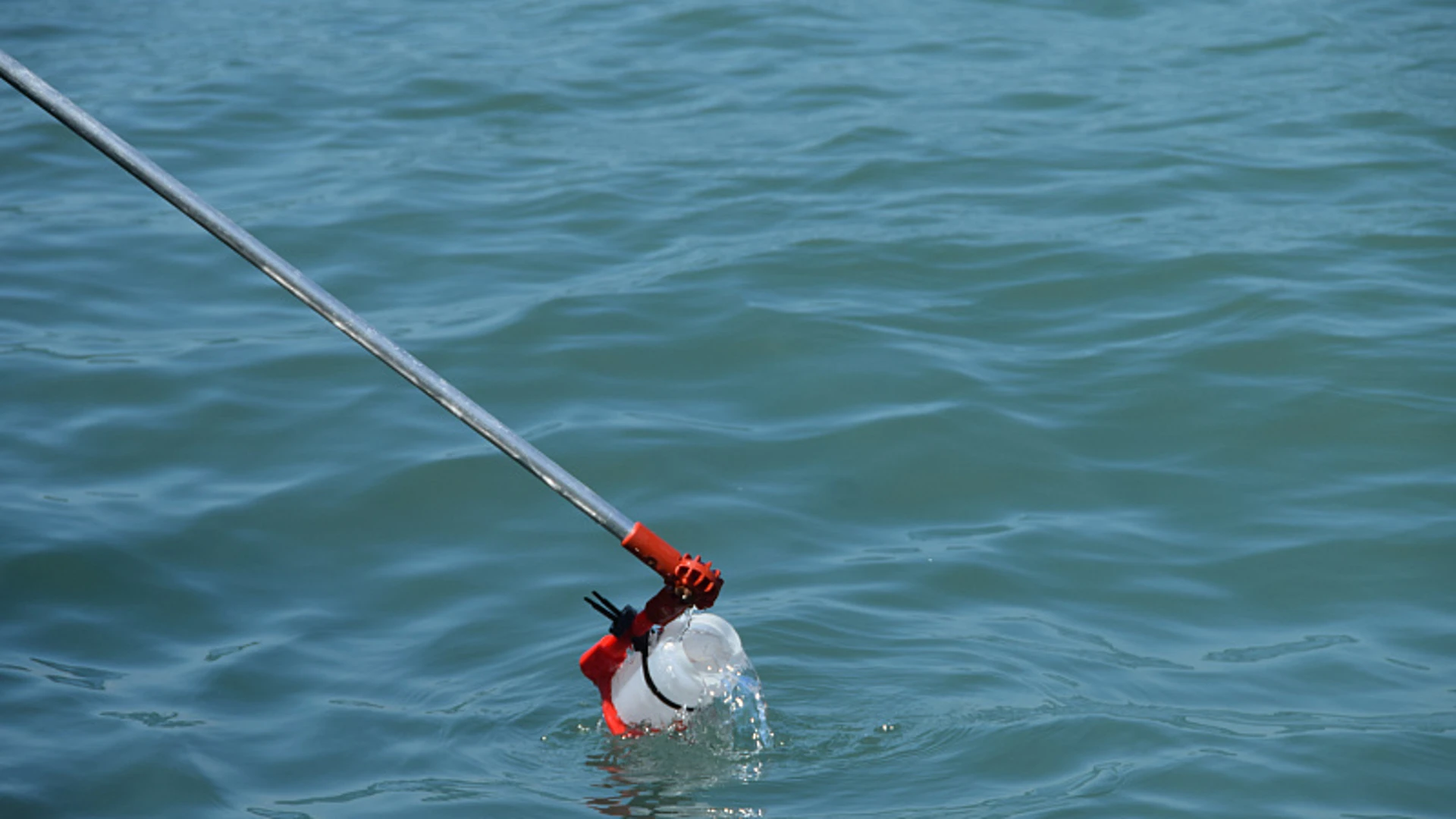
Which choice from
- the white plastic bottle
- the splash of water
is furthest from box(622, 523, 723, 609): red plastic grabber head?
the splash of water

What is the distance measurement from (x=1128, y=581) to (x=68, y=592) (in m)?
2.97

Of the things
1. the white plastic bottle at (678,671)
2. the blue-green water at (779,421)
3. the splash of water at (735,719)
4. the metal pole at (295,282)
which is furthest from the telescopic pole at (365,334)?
the blue-green water at (779,421)

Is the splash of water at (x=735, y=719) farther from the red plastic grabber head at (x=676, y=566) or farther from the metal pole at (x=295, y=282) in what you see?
the metal pole at (x=295, y=282)

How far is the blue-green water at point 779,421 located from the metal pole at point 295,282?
75 centimetres

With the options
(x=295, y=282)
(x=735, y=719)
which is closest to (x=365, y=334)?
(x=295, y=282)

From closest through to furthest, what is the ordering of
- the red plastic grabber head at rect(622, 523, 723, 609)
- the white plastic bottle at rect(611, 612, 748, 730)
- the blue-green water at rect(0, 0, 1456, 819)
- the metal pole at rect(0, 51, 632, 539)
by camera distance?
1. the metal pole at rect(0, 51, 632, 539)
2. the red plastic grabber head at rect(622, 523, 723, 609)
3. the white plastic bottle at rect(611, 612, 748, 730)
4. the blue-green water at rect(0, 0, 1456, 819)

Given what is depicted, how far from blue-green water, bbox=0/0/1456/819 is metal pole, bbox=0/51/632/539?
29.6 inches

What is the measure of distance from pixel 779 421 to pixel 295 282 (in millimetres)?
2577

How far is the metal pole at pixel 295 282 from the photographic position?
11.0 ft

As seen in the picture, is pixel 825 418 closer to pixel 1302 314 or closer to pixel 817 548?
pixel 817 548

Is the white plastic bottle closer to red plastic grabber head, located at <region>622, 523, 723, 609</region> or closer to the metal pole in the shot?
red plastic grabber head, located at <region>622, 523, 723, 609</region>

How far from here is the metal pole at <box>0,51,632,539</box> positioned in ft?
11.0

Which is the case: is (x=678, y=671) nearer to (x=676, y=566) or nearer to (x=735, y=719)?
(x=735, y=719)

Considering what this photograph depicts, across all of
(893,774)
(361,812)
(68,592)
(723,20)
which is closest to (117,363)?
(68,592)
